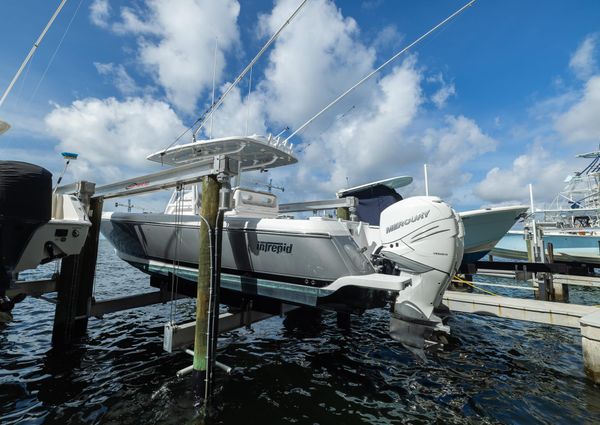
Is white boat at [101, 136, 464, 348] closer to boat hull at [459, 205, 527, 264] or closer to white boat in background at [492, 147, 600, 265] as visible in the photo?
boat hull at [459, 205, 527, 264]

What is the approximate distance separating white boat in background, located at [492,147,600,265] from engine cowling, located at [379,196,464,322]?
50.5ft

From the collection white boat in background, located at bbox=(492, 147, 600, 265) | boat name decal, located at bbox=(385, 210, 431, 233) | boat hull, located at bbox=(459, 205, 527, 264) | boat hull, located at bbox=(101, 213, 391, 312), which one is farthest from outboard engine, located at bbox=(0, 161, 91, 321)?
white boat in background, located at bbox=(492, 147, 600, 265)

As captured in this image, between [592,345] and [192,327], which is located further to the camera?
[192,327]

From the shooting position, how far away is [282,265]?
5254 millimetres

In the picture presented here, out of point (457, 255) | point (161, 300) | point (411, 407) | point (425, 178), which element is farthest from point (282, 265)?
point (425, 178)

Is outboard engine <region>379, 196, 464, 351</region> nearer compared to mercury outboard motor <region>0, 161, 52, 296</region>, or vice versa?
mercury outboard motor <region>0, 161, 52, 296</region>

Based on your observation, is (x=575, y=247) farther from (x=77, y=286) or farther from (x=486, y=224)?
(x=77, y=286)

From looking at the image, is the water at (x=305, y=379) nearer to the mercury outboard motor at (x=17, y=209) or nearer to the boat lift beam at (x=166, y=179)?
the mercury outboard motor at (x=17, y=209)

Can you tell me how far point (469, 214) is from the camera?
10.5 metres

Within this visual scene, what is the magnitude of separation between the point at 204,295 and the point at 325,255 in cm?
193

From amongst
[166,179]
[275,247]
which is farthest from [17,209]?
[275,247]

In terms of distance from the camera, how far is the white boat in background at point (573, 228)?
2188cm

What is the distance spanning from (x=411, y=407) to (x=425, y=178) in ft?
23.6

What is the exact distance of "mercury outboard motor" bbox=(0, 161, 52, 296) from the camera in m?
3.69
